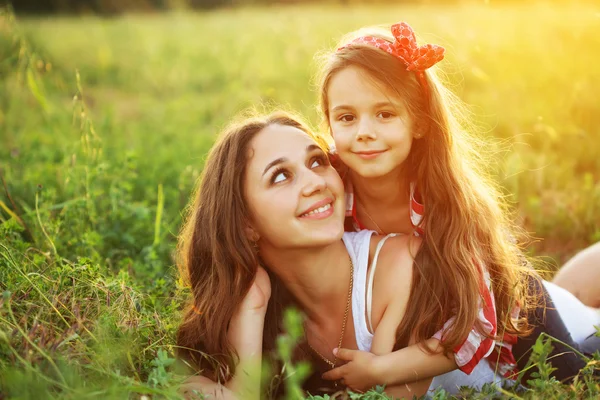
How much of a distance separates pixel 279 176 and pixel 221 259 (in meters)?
0.43

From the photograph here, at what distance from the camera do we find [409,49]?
9.67 ft

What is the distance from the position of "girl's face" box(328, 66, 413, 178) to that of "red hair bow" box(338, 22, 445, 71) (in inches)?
7.1

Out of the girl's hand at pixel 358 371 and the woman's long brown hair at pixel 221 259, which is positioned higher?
the woman's long brown hair at pixel 221 259

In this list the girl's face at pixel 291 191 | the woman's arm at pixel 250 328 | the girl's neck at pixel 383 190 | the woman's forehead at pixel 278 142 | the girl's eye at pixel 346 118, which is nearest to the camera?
the woman's arm at pixel 250 328

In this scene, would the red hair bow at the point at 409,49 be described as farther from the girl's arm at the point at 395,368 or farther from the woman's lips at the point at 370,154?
the girl's arm at the point at 395,368

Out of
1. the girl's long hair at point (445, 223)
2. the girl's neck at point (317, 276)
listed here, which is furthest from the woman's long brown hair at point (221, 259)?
the girl's long hair at point (445, 223)

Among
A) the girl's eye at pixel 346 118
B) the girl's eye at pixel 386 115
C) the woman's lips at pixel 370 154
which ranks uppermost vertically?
the girl's eye at pixel 386 115

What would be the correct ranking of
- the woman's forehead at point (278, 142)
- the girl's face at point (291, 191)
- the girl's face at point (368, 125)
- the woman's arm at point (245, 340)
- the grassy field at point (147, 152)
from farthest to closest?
the girl's face at point (368, 125) → the woman's forehead at point (278, 142) → the girl's face at point (291, 191) → the woman's arm at point (245, 340) → the grassy field at point (147, 152)

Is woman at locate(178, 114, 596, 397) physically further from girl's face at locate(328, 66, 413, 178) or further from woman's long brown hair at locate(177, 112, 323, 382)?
girl's face at locate(328, 66, 413, 178)

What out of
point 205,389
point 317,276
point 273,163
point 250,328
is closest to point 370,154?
point 273,163

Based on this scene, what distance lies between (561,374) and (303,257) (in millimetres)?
1251

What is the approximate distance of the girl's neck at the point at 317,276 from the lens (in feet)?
9.08

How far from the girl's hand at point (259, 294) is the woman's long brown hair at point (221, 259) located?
3 cm

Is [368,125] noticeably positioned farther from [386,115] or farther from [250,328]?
[250,328]
